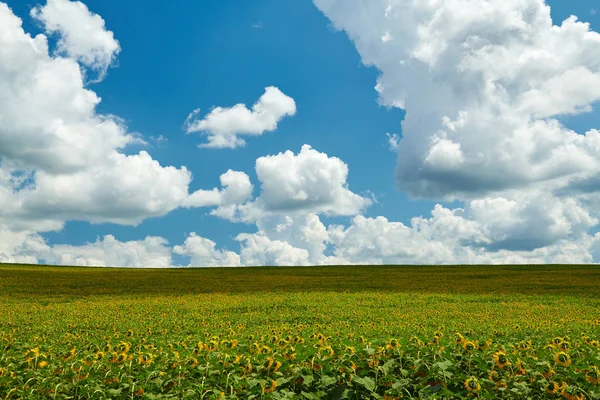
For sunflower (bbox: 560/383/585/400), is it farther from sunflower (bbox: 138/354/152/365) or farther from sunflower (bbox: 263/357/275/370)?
sunflower (bbox: 138/354/152/365)

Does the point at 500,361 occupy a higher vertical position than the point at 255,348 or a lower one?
higher

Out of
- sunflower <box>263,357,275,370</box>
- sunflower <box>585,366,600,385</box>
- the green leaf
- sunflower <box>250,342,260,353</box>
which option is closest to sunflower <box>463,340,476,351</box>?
sunflower <box>585,366,600,385</box>

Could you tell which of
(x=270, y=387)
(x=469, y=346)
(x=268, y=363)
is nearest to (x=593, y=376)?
(x=469, y=346)

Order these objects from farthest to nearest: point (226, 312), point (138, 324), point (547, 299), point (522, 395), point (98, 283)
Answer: point (98, 283)
point (547, 299)
point (226, 312)
point (138, 324)
point (522, 395)

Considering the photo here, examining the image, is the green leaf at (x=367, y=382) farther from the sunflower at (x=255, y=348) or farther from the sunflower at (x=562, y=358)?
the sunflower at (x=562, y=358)

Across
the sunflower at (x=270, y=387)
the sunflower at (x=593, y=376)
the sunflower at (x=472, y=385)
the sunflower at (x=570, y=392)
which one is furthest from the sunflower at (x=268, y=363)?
the sunflower at (x=593, y=376)

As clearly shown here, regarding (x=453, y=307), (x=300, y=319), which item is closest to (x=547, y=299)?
(x=453, y=307)

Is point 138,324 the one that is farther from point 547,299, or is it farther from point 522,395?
point 547,299

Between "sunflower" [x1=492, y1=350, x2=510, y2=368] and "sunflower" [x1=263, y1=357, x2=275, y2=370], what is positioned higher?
"sunflower" [x1=492, y1=350, x2=510, y2=368]

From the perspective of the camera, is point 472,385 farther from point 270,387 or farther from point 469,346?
point 270,387

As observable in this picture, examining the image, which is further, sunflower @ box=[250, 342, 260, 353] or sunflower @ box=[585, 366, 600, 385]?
sunflower @ box=[250, 342, 260, 353]

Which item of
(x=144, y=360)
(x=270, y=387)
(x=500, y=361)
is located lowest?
(x=270, y=387)

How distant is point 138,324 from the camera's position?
68.4 ft

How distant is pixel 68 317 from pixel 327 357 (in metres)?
20.6
